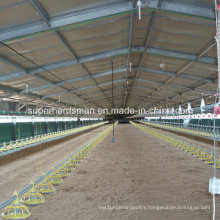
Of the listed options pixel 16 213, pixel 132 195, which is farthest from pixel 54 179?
pixel 16 213

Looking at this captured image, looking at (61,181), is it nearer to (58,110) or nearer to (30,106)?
(30,106)

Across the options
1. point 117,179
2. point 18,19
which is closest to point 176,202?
point 117,179

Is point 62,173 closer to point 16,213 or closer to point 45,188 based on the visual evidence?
point 45,188

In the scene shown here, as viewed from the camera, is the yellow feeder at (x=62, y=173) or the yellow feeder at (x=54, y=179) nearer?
the yellow feeder at (x=54, y=179)

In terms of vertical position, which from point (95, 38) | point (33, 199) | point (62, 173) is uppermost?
point (95, 38)

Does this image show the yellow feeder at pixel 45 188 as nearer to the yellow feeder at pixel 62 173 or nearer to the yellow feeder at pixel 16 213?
the yellow feeder at pixel 62 173

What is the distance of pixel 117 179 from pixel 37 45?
27.6ft

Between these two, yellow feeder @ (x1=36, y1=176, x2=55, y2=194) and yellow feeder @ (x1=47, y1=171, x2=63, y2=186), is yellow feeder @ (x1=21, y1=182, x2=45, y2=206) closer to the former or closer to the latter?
yellow feeder @ (x1=36, y1=176, x2=55, y2=194)

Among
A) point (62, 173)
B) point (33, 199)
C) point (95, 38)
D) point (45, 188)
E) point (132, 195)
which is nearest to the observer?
point (33, 199)

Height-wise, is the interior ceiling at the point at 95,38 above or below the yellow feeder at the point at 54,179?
above

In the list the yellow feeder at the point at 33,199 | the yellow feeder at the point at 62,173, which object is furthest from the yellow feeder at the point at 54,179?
the yellow feeder at the point at 33,199

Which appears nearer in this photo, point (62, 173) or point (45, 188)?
point (45, 188)

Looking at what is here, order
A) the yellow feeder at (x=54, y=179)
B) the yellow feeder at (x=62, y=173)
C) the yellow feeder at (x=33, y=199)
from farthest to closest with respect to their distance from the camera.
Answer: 1. the yellow feeder at (x=62, y=173)
2. the yellow feeder at (x=54, y=179)
3. the yellow feeder at (x=33, y=199)

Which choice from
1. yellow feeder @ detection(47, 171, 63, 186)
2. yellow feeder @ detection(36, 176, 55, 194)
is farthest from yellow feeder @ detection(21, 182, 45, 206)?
yellow feeder @ detection(47, 171, 63, 186)
